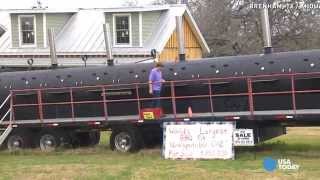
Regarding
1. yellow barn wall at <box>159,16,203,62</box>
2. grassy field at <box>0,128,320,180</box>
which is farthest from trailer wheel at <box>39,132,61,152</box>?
yellow barn wall at <box>159,16,203,62</box>

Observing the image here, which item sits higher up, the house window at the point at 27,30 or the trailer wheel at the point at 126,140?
the house window at the point at 27,30

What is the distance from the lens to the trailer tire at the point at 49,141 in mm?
21969

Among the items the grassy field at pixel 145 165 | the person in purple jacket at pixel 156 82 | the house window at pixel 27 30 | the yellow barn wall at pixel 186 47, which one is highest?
the house window at pixel 27 30

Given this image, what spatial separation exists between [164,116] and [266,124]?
3001 mm

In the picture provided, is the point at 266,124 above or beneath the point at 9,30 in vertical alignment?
beneath

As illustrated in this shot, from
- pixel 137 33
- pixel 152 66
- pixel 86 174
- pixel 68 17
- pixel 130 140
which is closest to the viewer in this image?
pixel 86 174

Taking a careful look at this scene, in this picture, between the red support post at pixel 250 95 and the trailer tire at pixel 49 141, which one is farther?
the trailer tire at pixel 49 141

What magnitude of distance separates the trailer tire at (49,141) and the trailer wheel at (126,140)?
2078 millimetres

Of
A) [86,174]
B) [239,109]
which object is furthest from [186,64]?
[86,174]

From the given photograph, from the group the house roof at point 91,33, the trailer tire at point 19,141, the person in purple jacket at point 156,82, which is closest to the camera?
the person in purple jacket at point 156,82

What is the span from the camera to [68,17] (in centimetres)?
3800

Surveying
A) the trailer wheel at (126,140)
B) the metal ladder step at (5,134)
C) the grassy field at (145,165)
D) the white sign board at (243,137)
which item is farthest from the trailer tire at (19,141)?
the white sign board at (243,137)

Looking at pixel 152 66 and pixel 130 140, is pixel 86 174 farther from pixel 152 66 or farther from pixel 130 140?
pixel 152 66

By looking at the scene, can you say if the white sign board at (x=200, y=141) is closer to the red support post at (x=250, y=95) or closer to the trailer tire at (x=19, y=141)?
the red support post at (x=250, y=95)
